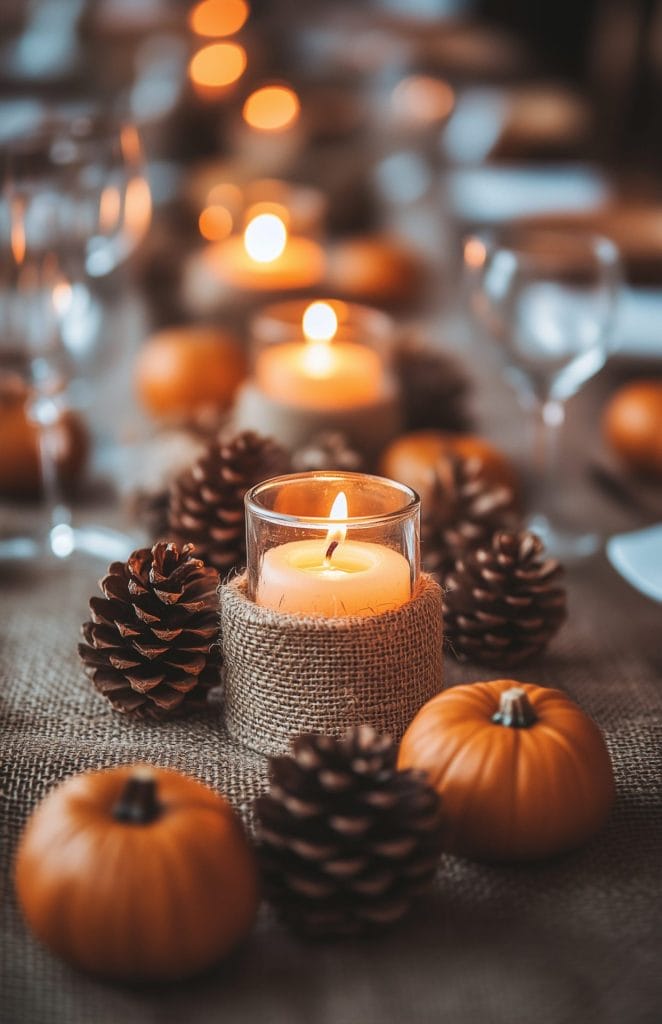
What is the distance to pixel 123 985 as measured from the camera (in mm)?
409

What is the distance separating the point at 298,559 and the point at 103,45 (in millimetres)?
2772

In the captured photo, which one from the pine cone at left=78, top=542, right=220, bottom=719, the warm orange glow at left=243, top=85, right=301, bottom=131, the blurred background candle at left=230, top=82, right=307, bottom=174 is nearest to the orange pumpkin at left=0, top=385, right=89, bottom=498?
the pine cone at left=78, top=542, right=220, bottom=719

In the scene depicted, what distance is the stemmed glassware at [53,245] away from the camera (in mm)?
785

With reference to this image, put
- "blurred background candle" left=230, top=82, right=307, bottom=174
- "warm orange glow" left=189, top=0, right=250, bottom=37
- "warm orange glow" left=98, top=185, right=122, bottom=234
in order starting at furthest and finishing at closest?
"warm orange glow" left=189, top=0, right=250, bottom=37, "blurred background candle" left=230, top=82, right=307, bottom=174, "warm orange glow" left=98, top=185, right=122, bottom=234

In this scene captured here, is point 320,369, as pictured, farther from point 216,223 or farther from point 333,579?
point 216,223

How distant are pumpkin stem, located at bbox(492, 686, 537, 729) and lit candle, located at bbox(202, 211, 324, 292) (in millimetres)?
807

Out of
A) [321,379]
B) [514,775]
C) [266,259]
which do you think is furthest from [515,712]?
[266,259]

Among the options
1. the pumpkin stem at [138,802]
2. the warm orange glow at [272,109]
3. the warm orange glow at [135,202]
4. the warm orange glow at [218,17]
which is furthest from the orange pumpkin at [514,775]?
the warm orange glow at [218,17]

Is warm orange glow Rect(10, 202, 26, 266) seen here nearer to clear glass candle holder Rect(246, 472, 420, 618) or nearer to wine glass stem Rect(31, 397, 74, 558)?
wine glass stem Rect(31, 397, 74, 558)

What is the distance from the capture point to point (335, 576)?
20.8 inches

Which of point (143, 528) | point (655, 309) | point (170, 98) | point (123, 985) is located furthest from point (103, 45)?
point (123, 985)

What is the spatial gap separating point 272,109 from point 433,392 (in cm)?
126

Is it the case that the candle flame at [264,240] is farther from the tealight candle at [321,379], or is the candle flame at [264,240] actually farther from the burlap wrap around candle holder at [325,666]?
the burlap wrap around candle holder at [325,666]

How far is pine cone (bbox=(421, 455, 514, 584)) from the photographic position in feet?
2.33
